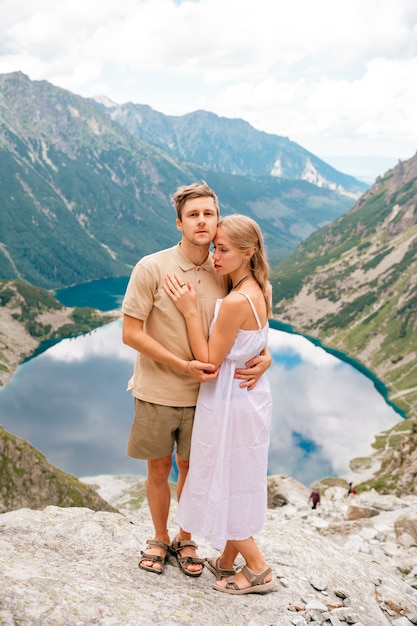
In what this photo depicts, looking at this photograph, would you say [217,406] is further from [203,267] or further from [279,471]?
[279,471]

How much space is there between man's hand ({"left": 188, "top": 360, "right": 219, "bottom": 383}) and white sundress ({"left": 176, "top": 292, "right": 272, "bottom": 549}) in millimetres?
318

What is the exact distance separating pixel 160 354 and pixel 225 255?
2199mm

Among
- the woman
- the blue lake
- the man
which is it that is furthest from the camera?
the blue lake

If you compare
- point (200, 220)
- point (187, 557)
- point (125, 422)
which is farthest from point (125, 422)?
point (200, 220)

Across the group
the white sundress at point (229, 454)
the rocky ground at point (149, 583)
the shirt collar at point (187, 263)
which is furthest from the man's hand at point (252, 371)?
the rocky ground at point (149, 583)

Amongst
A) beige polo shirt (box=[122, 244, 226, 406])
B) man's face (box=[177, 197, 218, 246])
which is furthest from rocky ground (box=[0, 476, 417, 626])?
man's face (box=[177, 197, 218, 246])

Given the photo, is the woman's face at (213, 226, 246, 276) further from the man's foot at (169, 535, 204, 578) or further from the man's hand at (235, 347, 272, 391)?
the man's foot at (169, 535, 204, 578)

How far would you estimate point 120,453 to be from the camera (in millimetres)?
138000

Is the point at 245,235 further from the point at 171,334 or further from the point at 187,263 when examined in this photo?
the point at 171,334

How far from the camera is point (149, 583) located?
9.77 m

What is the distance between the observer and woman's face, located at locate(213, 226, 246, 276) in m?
9.16

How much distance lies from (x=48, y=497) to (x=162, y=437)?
2652 inches

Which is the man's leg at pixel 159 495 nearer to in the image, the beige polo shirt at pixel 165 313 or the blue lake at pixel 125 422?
the beige polo shirt at pixel 165 313

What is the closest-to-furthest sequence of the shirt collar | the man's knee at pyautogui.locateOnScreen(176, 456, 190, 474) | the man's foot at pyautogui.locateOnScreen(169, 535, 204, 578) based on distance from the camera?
the shirt collar
the man's knee at pyautogui.locateOnScreen(176, 456, 190, 474)
the man's foot at pyautogui.locateOnScreen(169, 535, 204, 578)
